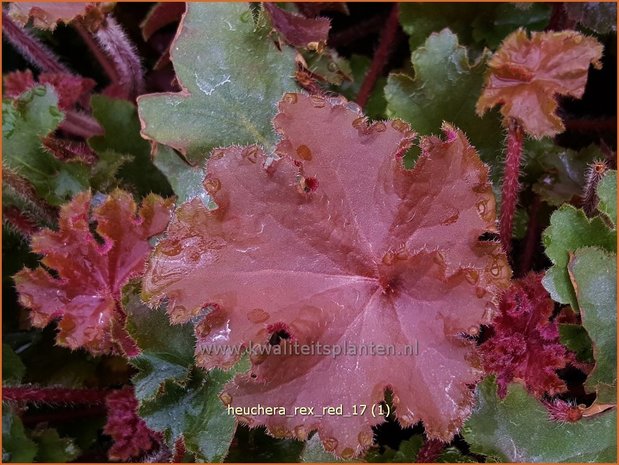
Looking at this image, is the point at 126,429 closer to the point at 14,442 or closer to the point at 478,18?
the point at 14,442

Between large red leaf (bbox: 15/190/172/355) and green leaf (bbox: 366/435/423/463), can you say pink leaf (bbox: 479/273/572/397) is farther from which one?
large red leaf (bbox: 15/190/172/355)

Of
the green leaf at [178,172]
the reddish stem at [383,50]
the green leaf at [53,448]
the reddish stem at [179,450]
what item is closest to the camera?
the reddish stem at [179,450]

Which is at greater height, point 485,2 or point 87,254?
point 485,2

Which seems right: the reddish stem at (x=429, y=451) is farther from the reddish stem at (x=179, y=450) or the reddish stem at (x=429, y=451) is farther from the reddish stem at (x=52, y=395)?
the reddish stem at (x=52, y=395)

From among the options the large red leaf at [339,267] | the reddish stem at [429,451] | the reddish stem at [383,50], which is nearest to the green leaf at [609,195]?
the large red leaf at [339,267]

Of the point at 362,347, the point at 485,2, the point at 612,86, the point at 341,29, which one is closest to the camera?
the point at 362,347

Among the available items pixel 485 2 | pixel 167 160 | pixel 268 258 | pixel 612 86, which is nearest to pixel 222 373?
pixel 268 258

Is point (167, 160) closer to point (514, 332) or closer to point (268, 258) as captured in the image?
point (268, 258)
